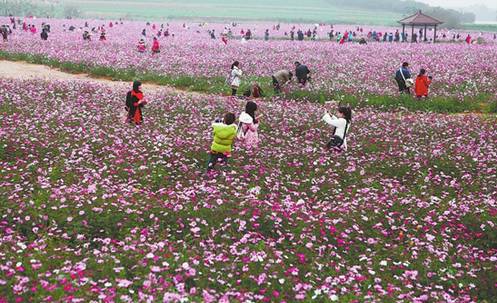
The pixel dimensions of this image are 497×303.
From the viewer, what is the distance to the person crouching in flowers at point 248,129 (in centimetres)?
1355

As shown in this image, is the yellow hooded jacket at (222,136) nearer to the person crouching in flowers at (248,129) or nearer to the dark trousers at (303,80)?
the person crouching in flowers at (248,129)

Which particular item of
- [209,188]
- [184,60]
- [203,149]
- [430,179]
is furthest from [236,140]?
[184,60]

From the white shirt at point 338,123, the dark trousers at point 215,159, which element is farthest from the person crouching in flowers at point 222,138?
the white shirt at point 338,123

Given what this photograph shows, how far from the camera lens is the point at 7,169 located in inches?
451

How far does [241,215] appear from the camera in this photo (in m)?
9.68

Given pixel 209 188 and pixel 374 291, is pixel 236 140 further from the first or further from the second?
pixel 374 291

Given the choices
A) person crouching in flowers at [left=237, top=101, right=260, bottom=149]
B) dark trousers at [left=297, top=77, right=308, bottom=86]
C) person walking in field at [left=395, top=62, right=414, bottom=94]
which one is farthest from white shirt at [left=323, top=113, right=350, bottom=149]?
dark trousers at [left=297, top=77, right=308, bottom=86]

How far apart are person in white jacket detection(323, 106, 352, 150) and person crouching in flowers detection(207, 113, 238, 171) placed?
9.61ft

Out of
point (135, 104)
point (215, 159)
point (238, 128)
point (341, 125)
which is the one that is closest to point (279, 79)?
point (135, 104)

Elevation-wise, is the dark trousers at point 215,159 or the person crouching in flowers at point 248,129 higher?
the person crouching in flowers at point 248,129

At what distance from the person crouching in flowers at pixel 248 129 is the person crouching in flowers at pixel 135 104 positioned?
3662 millimetres

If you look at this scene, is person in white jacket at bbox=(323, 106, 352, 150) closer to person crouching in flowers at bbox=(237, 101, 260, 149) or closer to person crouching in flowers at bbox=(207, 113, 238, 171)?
person crouching in flowers at bbox=(237, 101, 260, 149)

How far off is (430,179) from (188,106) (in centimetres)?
1022

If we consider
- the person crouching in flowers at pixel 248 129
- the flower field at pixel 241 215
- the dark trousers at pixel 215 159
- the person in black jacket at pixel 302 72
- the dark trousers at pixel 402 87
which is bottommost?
the flower field at pixel 241 215
